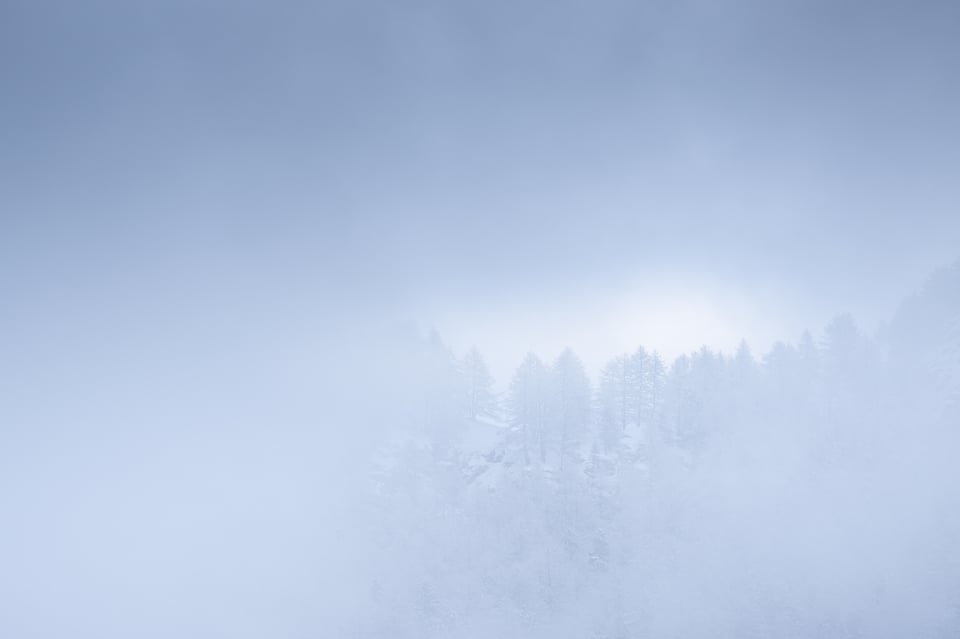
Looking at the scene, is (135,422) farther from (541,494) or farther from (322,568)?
(541,494)

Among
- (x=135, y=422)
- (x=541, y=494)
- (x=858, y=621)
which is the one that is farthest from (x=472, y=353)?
(x=135, y=422)

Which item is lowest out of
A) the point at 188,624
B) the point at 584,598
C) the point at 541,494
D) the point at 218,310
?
the point at 188,624

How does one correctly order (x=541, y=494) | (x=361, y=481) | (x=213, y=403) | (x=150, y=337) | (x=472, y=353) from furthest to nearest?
1. (x=150, y=337)
2. (x=213, y=403)
3. (x=472, y=353)
4. (x=361, y=481)
5. (x=541, y=494)

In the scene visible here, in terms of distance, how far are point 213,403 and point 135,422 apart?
14.5 meters

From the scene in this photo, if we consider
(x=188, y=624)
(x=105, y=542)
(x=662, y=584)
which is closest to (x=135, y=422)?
(x=105, y=542)

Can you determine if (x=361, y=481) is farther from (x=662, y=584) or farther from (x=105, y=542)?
(x=662, y=584)

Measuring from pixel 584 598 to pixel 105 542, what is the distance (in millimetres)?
67411

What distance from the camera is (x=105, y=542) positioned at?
2495 inches

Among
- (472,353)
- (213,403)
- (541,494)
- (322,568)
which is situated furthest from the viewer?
(213,403)

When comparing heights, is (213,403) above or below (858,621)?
above

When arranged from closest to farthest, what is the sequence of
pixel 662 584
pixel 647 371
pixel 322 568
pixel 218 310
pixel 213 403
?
pixel 662 584
pixel 322 568
pixel 647 371
pixel 213 403
pixel 218 310

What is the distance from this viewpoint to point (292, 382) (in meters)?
89.0

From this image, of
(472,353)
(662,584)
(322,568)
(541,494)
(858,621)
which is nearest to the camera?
(858,621)

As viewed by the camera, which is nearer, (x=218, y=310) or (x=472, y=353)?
(x=472, y=353)
